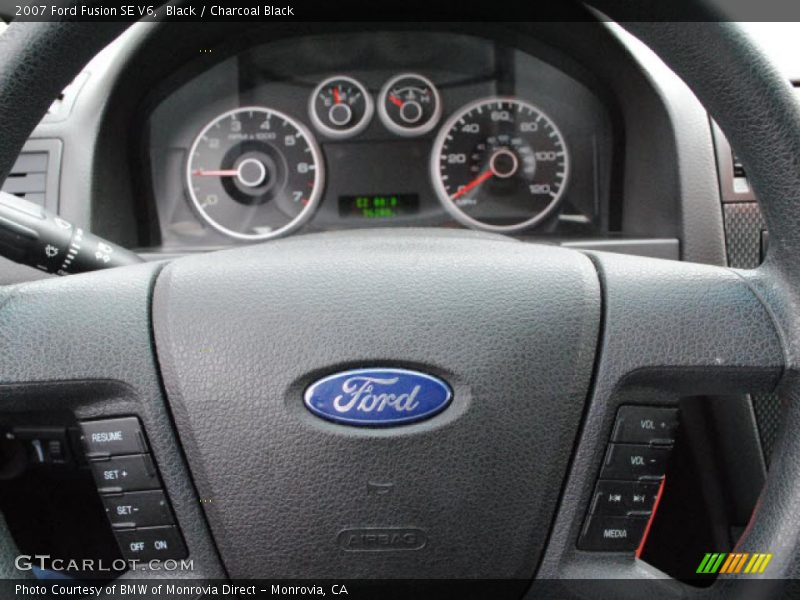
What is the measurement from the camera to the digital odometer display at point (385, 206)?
7.05ft

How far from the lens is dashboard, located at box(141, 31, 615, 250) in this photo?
2127 mm

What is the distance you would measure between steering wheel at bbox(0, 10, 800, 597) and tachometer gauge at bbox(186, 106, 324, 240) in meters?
1.28

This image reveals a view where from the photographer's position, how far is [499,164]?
2.16 meters

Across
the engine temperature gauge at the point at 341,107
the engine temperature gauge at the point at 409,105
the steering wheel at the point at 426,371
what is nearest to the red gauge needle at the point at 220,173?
the engine temperature gauge at the point at 341,107

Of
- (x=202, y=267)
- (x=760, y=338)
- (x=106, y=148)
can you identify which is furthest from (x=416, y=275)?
(x=106, y=148)

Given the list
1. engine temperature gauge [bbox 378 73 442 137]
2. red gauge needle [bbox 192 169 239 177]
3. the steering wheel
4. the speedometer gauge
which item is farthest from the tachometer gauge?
the steering wheel

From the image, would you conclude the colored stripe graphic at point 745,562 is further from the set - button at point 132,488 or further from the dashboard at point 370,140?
the dashboard at point 370,140

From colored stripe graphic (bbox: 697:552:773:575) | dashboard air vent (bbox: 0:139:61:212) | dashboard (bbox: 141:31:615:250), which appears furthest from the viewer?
dashboard (bbox: 141:31:615:250)

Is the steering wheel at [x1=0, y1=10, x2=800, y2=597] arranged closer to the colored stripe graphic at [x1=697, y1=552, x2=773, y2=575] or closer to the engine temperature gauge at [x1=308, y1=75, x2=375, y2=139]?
the colored stripe graphic at [x1=697, y1=552, x2=773, y2=575]

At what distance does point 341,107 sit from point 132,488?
1.46 m

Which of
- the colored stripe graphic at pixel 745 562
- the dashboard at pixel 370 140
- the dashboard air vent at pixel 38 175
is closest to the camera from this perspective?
the colored stripe graphic at pixel 745 562

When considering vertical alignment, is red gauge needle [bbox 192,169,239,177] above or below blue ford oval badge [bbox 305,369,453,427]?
above

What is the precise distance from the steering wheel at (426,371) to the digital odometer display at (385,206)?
1.28 m

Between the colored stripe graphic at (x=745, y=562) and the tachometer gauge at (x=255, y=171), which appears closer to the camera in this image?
the colored stripe graphic at (x=745, y=562)
